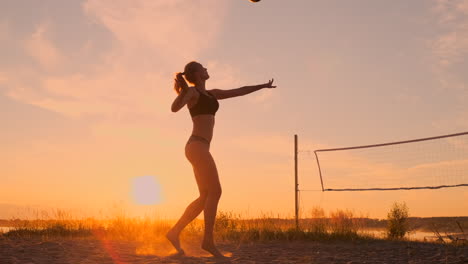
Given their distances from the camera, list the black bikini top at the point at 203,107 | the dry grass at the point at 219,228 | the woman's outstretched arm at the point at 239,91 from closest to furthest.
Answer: the black bikini top at the point at 203,107, the woman's outstretched arm at the point at 239,91, the dry grass at the point at 219,228

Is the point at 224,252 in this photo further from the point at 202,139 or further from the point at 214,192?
the point at 202,139

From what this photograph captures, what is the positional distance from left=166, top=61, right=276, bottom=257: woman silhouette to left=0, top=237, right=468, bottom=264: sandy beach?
54 cm

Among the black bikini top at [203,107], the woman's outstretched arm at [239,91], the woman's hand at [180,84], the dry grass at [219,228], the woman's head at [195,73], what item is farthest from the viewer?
the dry grass at [219,228]

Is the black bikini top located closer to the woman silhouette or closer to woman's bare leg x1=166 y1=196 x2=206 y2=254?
the woman silhouette

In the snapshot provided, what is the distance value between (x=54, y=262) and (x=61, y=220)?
6.71 metres

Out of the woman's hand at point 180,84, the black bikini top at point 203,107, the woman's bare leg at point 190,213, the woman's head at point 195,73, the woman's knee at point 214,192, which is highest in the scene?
the woman's head at point 195,73

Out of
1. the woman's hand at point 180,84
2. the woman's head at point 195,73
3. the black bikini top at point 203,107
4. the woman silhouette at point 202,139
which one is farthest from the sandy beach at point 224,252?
the woman's head at point 195,73

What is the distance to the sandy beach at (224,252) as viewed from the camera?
5.86 m

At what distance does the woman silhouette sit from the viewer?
5.64 metres

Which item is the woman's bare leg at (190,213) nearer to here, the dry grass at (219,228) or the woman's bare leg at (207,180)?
the woman's bare leg at (207,180)

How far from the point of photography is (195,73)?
5852 millimetres

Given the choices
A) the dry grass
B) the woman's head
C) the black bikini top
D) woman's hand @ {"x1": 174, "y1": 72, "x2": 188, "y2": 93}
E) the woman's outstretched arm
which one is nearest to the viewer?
woman's hand @ {"x1": 174, "y1": 72, "x2": 188, "y2": 93}

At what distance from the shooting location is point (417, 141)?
1049 centimetres

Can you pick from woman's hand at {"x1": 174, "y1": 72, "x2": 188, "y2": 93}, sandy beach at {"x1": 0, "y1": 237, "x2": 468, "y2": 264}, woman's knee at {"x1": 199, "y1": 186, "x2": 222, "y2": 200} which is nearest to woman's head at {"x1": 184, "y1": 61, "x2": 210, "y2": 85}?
woman's hand at {"x1": 174, "y1": 72, "x2": 188, "y2": 93}
